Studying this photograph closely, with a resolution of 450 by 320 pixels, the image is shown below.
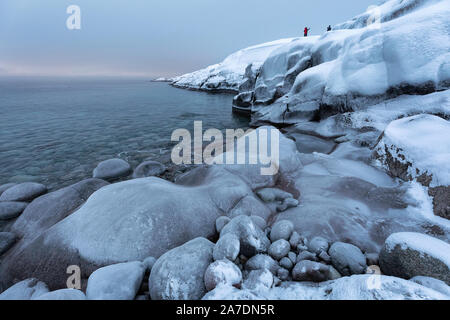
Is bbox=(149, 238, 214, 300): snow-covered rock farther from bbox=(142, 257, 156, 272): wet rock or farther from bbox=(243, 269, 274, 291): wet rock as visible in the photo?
bbox=(243, 269, 274, 291): wet rock

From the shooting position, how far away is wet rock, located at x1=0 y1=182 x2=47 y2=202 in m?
5.11

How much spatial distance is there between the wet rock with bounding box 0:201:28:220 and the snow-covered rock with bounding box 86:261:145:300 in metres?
4.19

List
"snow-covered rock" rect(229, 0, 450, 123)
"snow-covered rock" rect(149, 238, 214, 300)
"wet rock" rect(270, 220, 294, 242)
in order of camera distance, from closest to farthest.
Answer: "snow-covered rock" rect(149, 238, 214, 300)
"wet rock" rect(270, 220, 294, 242)
"snow-covered rock" rect(229, 0, 450, 123)

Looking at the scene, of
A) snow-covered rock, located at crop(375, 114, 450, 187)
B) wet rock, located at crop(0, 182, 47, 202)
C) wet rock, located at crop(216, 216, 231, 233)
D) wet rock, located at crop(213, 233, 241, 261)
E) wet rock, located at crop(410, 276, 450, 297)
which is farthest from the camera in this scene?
wet rock, located at crop(0, 182, 47, 202)

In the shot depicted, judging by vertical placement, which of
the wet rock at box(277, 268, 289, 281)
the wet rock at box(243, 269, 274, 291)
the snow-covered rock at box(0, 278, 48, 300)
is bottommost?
the snow-covered rock at box(0, 278, 48, 300)

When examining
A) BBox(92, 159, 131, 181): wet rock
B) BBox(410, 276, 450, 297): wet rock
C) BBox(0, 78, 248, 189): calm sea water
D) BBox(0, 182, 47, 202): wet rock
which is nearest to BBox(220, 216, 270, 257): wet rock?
BBox(410, 276, 450, 297): wet rock

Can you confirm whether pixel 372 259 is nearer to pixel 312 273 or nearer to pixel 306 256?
pixel 306 256

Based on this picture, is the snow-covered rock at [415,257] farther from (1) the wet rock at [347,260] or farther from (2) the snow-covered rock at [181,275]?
(2) the snow-covered rock at [181,275]

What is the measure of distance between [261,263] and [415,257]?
164 cm

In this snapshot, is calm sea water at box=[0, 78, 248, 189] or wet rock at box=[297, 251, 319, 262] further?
calm sea water at box=[0, 78, 248, 189]

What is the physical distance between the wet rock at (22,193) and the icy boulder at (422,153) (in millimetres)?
9070
